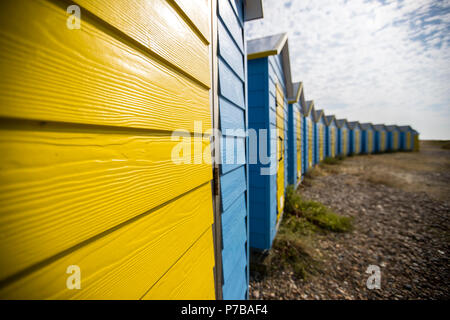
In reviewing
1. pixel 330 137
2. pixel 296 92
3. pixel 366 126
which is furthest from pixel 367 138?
pixel 296 92

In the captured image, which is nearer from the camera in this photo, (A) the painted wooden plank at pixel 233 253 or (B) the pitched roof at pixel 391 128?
(A) the painted wooden plank at pixel 233 253

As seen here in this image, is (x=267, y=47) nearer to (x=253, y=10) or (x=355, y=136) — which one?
(x=253, y=10)

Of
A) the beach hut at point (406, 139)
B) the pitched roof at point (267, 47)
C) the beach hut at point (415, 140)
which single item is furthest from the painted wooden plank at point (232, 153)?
the beach hut at point (415, 140)

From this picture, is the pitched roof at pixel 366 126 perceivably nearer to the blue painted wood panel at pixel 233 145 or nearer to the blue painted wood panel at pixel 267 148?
the blue painted wood panel at pixel 267 148

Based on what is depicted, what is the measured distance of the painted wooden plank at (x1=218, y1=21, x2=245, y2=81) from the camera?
149 cm

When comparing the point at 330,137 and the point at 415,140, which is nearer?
the point at 330,137

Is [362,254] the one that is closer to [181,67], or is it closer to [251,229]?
[251,229]

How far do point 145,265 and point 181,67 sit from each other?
3.07ft

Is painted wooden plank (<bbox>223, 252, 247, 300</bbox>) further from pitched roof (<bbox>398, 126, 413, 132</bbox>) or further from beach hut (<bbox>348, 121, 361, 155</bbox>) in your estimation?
pitched roof (<bbox>398, 126, 413, 132</bbox>)

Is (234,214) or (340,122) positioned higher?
(340,122)

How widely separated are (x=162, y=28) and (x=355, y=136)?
27.5 m

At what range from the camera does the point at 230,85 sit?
165 centimetres

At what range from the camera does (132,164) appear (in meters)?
0.65

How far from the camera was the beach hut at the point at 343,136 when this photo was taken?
19812 mm
